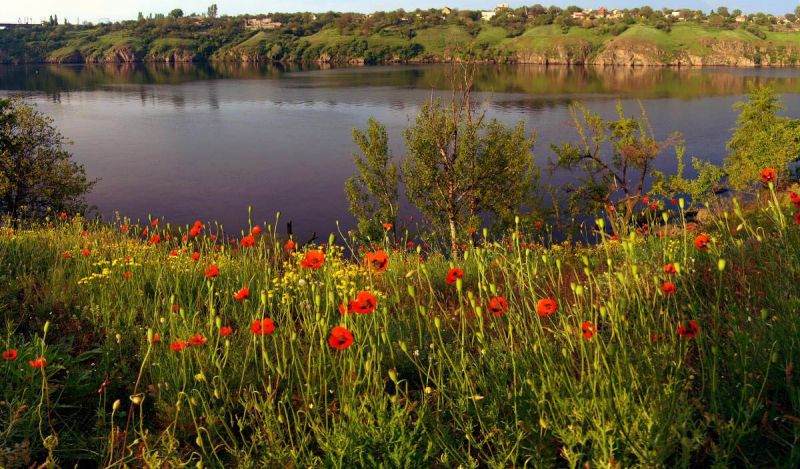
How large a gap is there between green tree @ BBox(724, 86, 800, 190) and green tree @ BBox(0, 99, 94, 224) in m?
40.7

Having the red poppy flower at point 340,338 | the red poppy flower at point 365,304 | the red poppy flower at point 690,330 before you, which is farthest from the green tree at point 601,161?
the red poppy flower at point 340,338

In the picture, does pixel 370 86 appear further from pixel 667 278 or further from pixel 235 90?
pixel 667 278

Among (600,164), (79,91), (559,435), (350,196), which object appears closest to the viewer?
(559,435)

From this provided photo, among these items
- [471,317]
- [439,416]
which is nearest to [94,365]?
[439,416]

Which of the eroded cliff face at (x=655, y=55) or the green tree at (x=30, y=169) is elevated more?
the eroded cliff face at (x=655, y=55)

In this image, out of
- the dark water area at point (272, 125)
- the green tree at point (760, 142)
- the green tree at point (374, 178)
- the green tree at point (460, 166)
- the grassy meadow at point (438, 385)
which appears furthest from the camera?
the dark water area at point (272, 125)

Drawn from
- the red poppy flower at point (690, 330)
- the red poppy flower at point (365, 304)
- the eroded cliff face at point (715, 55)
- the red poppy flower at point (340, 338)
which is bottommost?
the red poppy flower at point (340, 338)

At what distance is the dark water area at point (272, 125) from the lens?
4588 cm

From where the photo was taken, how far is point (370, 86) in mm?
113375

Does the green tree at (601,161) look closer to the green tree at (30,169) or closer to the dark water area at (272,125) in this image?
the dark water area at (272,125)

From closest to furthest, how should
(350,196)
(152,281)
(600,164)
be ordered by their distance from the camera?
(152,281)
(350,196)
(600,164)

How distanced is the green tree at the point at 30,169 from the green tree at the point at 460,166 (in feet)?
56.2

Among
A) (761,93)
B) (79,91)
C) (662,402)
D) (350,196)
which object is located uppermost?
(79,91)

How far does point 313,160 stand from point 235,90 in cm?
6410
